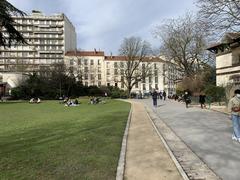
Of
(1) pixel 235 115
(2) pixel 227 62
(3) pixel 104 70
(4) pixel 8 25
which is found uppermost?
(3) pixel 104 70

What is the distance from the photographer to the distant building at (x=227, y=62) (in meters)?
45.1

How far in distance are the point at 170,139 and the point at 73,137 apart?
3.77m

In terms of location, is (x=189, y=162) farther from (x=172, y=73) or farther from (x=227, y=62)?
(x=172, y=73)

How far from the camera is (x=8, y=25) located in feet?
93.8

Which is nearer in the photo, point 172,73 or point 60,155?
point 60,155

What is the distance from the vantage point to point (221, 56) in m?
51.0

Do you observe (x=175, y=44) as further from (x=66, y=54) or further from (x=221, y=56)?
(x=66, y=54)

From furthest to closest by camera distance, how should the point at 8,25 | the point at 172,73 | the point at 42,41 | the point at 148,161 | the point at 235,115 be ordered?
the point at 42,41 < the point at 172,73 < the point at 8,25 < the point at 235,115 < the point at 148,161

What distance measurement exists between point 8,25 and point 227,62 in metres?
30.4

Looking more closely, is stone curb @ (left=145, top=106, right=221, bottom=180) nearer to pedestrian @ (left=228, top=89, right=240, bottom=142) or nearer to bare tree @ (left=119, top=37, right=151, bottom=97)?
pedestrian @ (left=228, top=89, right=240, bottom=142)

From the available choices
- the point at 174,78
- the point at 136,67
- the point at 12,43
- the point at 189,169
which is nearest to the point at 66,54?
the point at 136,67

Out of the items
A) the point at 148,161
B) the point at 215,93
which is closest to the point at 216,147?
the point at 148,161

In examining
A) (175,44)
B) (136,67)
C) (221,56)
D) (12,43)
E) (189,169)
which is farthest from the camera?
(136,67)

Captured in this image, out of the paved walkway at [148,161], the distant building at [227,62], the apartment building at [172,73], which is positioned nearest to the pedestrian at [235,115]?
the paved walkway at [148,161]
